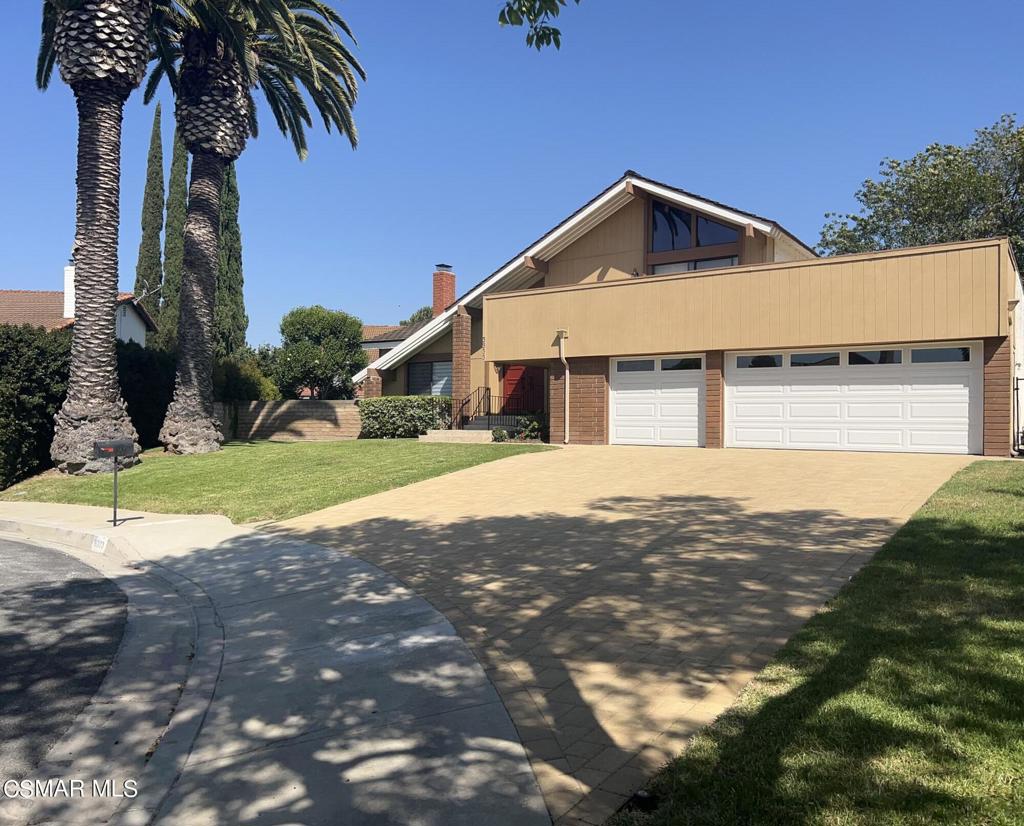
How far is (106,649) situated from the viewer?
18.2 ft

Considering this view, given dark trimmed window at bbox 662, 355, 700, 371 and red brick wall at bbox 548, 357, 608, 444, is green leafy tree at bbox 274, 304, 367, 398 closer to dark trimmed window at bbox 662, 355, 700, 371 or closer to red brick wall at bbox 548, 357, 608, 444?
red brick wall at bbox 548, 357, 608, 444

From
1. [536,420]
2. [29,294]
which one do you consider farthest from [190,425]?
[29,294]

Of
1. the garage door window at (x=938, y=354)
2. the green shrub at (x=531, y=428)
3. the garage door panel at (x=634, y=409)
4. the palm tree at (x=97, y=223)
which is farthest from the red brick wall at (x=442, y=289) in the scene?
the garage door window at (x=938, y=354)

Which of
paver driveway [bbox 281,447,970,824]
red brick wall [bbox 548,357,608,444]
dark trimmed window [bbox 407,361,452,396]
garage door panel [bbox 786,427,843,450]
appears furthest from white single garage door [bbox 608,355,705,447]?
dark trimmed window [bbox 407,361,452,396]

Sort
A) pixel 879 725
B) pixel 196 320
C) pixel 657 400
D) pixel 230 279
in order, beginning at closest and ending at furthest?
pixel 879 725
pixel 657 400
pixel 196 320
pixel 230 279

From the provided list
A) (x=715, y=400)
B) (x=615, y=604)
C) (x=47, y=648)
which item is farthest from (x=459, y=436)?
(x=47, y=648)

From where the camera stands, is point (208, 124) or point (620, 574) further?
point (208, 124)

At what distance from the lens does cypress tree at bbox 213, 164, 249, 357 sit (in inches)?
1612

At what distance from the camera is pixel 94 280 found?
1811 centimetres

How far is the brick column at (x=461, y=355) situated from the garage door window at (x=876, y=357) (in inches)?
514

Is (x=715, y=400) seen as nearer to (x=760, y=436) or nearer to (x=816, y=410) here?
(x=760, y=436)

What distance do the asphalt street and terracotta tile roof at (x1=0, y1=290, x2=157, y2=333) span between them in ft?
87.7

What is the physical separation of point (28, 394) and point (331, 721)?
57.9 feet

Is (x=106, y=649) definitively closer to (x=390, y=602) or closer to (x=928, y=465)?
(x=390, y=602)
